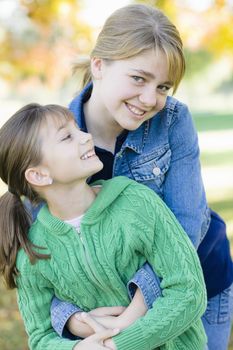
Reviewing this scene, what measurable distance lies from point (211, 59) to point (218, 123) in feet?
69.4

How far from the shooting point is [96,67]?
2777 millimetres

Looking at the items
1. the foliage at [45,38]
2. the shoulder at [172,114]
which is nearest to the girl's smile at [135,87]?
the shoulder at [172,114]

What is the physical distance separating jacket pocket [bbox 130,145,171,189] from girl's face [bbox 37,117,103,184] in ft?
1.11

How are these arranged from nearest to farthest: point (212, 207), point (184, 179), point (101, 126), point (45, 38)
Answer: point (184, 179) < point (101, 126) < point (212, 207) < point (45, 38)

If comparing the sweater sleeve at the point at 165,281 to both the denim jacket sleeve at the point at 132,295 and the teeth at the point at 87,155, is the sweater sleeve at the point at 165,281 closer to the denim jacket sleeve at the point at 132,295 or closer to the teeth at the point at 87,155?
the denim jacket sleeve at the point at 132,295

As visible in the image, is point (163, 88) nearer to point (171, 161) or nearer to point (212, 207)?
point (171, 161)

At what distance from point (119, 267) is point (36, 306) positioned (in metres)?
0.33

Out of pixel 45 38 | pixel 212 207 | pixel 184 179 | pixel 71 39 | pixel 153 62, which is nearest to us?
pixel 153 62

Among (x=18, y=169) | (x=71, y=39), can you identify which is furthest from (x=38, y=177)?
(x=71, y=39)

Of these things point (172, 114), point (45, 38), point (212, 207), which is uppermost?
point (172, 114)

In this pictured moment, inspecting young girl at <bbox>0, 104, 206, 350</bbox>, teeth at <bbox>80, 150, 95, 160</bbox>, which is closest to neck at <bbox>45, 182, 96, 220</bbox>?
young girl at <bbox>0, 104, 206, 350</bbox>

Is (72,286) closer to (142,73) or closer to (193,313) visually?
(193,313)

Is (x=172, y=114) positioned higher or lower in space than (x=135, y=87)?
lower

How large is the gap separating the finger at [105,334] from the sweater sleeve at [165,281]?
20 millimetres
